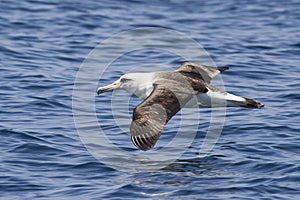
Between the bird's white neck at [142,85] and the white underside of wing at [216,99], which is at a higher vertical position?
the bird's white neck at [142,85]

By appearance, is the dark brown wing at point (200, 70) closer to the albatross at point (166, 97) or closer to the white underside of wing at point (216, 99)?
the albatross at point (166, 97)

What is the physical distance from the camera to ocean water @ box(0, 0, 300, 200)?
9.19 meters

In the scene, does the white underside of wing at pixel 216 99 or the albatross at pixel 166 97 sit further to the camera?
the white underside of wing at pixel 216 99

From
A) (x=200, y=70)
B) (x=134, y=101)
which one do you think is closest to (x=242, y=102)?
(x=200, y=70)

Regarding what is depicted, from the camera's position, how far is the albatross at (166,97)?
9.10 meters

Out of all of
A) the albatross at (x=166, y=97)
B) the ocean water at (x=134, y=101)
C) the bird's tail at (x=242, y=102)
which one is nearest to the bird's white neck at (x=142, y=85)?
the albatross at (x=166, y=97)

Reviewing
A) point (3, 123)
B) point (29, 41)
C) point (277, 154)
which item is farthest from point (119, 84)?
point (29, 41)

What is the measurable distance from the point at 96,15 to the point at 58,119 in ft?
25.2

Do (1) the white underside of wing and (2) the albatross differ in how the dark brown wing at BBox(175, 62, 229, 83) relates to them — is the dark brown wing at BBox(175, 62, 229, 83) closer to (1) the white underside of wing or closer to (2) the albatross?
(2) the albatross

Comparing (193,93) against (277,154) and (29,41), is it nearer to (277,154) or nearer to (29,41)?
(277,154)

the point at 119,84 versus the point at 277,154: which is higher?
the point at 119,84

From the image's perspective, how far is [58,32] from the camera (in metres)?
17.5

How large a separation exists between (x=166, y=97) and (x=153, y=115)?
1.89ft

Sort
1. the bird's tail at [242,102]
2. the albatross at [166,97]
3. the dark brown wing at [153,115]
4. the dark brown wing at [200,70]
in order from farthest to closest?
the dark brown wing at [200,70] < the bird's tail at [242,102] < the albatross at [166,97] < the dark brown wing at [153,115]
